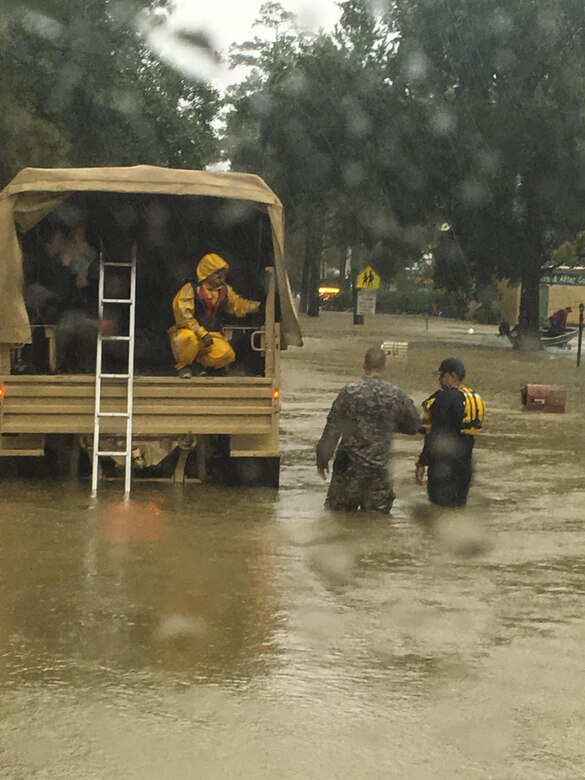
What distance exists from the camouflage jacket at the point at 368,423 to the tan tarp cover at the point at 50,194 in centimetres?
179

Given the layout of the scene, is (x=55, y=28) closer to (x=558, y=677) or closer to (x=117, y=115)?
(x=117, y=115)

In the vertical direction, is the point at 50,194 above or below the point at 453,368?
above

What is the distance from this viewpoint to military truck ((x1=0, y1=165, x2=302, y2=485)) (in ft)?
40.4

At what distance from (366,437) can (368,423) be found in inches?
4.7

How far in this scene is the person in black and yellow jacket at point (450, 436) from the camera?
11.9 metres

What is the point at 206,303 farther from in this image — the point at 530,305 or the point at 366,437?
the point at 530,305

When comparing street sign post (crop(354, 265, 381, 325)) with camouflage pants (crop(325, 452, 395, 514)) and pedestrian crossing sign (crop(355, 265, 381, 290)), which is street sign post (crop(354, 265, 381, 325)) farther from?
camouflage pants (crop(325, 452, 395, 514))

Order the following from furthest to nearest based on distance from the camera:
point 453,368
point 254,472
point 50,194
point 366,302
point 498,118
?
point 366,302, point 498,118, point 254,472, point 50,194, point 453,368

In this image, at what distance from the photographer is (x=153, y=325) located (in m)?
14.5

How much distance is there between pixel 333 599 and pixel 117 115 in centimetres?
4066

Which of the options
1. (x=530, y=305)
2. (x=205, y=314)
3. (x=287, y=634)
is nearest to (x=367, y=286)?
(x=530, y=305)

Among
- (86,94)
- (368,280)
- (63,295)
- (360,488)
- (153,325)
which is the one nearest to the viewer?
(360,488)

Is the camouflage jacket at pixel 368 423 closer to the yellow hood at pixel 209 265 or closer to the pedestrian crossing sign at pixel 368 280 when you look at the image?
the yellow hood at pixel 209 265

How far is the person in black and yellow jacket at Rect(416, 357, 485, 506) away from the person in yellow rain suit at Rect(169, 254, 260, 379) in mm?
2062
